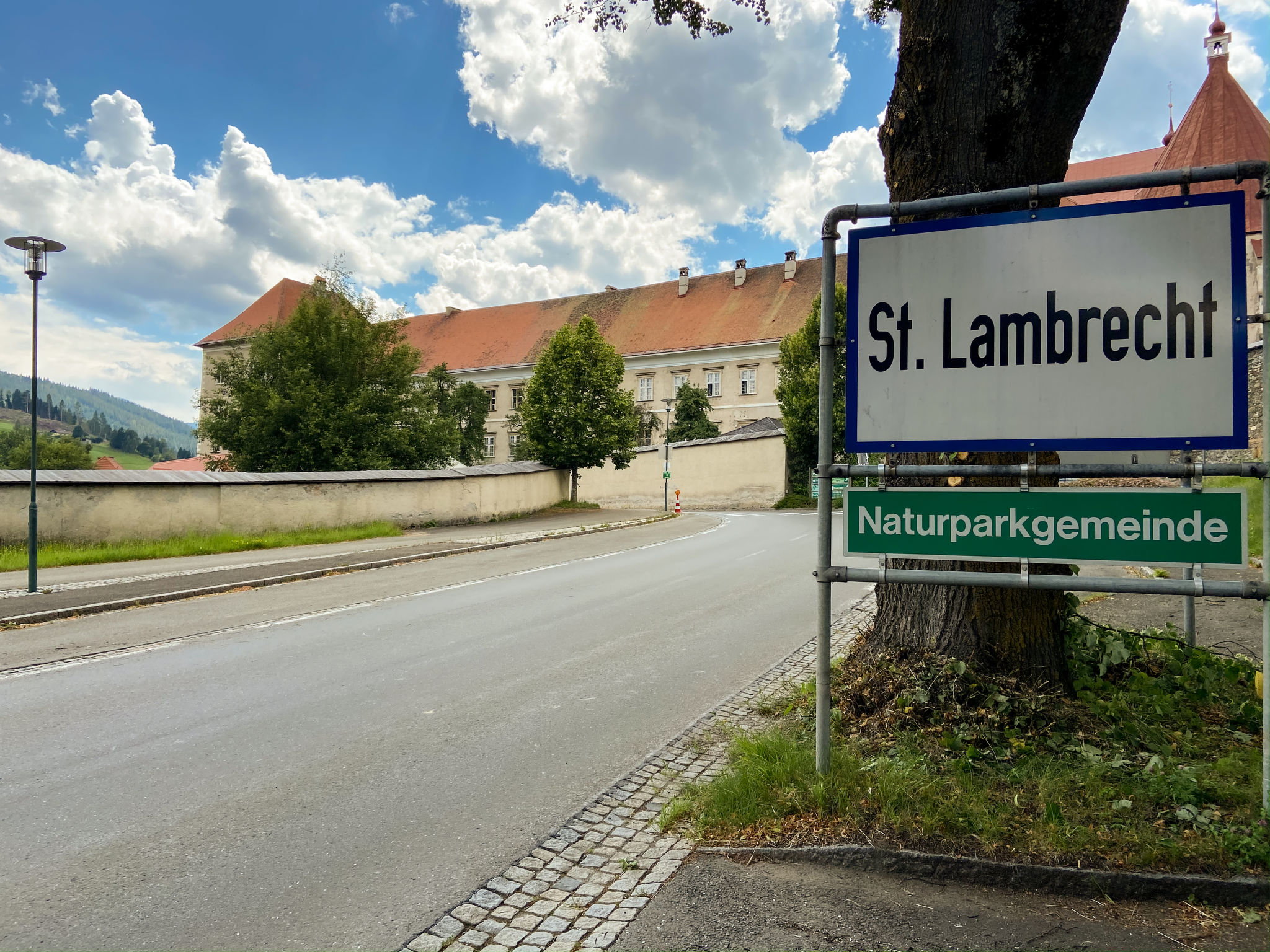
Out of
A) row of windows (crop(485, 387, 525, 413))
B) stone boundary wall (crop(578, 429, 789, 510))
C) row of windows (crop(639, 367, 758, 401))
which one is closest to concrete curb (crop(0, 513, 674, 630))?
stone boundary wall (crop(578, 429, 789, 510))

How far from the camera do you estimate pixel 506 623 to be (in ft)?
28.9

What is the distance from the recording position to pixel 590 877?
3295 mm

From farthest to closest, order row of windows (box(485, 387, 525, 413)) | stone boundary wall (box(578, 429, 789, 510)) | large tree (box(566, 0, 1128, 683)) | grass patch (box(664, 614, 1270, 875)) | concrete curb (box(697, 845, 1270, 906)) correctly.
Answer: row of windows (box(485, 387, 525, 413))
stone boundary wall (box(578, 429, 789, 510))
large tree (box(566, 0, 1128, 683))
grass patch (box(664, 614, 1270, 875))
concrete curb (box(697, 845, 1270, 906))

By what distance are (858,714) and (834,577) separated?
0.98m

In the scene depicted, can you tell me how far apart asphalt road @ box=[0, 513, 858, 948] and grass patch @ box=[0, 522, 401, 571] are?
217 inches

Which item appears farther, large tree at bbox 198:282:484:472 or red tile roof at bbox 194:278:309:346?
red tile roof at bbox 194:278:309:346

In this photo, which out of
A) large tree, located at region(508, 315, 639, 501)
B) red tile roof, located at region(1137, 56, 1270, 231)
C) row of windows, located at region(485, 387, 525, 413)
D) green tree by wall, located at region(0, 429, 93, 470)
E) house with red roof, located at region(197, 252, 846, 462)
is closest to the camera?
large tree, located at region(508, 315, 639, 501)

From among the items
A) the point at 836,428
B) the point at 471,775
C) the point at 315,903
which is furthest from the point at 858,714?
the point at 836,428

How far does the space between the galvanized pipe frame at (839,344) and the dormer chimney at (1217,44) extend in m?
54.2

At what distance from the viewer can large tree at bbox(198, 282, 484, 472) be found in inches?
1141

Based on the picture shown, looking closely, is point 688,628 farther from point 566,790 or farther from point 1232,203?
point 1232,203

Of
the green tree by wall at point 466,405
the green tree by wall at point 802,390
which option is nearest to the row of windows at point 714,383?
the green tree by wall at point 466,405

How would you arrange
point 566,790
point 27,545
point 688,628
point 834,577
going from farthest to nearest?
point 27,545
point 688,628
point 566,790
point 834,577

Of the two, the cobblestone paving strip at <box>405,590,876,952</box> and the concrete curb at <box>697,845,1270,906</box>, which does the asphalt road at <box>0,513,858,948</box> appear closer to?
the cobblestone paving strip at <box>405,590,876,952</box>
